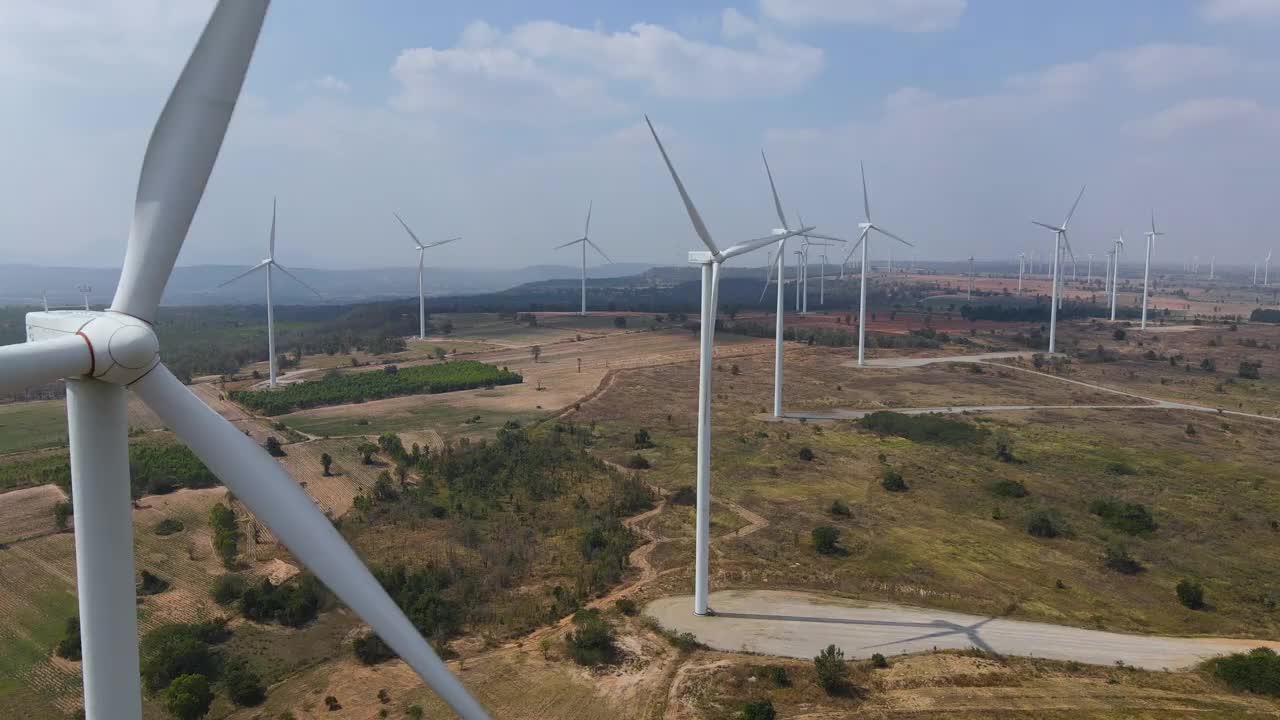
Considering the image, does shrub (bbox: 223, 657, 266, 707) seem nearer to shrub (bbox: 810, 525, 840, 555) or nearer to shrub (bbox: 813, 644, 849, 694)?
shrub (bbox: 813, 644, 849, 694)

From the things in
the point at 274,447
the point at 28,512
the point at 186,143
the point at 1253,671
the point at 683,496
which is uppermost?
the point at 186,143

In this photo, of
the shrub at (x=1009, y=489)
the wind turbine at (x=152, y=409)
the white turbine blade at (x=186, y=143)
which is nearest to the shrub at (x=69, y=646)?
the wind turbine at (x=152, y=409)

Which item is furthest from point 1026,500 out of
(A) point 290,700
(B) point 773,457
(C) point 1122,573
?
(A) point 290,700

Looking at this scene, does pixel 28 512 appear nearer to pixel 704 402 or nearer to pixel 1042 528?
pixel 704 402

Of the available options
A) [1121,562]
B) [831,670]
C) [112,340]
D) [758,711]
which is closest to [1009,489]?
[1121,562]

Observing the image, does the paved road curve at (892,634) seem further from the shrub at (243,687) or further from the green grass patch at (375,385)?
the green grass patch at (375,385)

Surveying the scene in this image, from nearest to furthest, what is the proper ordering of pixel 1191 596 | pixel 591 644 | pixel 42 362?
pixel 42 362, pixel 591 644, pixel 1191 596
